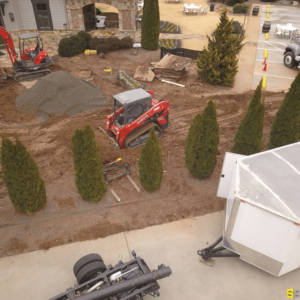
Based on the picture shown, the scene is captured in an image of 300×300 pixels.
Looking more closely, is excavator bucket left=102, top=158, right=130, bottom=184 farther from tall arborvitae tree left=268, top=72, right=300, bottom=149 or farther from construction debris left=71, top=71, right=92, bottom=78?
construction debris left=71, top=71, right=92, bottom=78

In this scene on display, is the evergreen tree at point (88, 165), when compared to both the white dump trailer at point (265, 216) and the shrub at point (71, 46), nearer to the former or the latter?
the white dump trailer at point (265, 216)

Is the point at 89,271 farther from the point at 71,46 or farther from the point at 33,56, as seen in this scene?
the point at 71,46

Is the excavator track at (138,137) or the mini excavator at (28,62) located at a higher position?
the mini excavator at (28,62)

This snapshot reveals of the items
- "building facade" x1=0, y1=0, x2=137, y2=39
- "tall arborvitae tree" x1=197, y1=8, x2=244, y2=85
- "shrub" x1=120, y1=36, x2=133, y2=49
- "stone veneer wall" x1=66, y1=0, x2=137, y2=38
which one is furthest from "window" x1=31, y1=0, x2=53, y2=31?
"tall arborvitae tree" x1=197, y1=8, x2=244, y2=85

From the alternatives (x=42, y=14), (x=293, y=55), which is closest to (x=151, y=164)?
(x=293, y=55)

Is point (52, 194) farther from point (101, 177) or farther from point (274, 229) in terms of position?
point (274, 229)

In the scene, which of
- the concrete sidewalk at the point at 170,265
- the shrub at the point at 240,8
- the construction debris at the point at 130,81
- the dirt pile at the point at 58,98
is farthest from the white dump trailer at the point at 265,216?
the shrub at the point at 240,8

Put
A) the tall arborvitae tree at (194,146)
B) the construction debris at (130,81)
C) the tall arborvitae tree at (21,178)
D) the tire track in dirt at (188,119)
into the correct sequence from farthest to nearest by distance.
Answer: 1. the construction debris at (130,81)
2. the tire track in dirt at (188,119)
3. the tall arborvitae tree at (194,146)
4. the tall arborvitae tree at (21,178)
